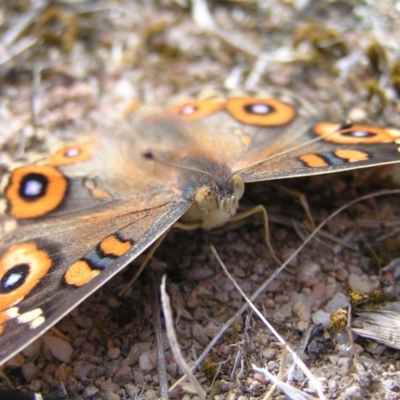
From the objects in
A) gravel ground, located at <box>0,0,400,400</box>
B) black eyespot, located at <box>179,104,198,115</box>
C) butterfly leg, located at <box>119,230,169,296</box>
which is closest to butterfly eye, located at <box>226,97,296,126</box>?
black eyespot, located at <box>179,104,198,115</box>

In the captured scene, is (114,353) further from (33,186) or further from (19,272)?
(33,186)

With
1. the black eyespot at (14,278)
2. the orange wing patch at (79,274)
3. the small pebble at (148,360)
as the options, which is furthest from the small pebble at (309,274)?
the black eyespot at (14,278)

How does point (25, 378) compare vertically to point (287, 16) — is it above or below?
below

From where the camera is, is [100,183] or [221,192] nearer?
[221,192]

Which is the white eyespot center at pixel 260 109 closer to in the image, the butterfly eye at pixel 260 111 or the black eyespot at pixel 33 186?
the butterfly eye at pixel 260 111

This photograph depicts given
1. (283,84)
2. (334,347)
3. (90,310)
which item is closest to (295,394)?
(334,347)

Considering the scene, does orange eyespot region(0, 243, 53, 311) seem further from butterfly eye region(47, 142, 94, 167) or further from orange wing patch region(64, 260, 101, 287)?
butterfly eye region(47, 142, 94, 167)

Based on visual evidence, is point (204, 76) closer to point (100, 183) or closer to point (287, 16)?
point (287, 16)
